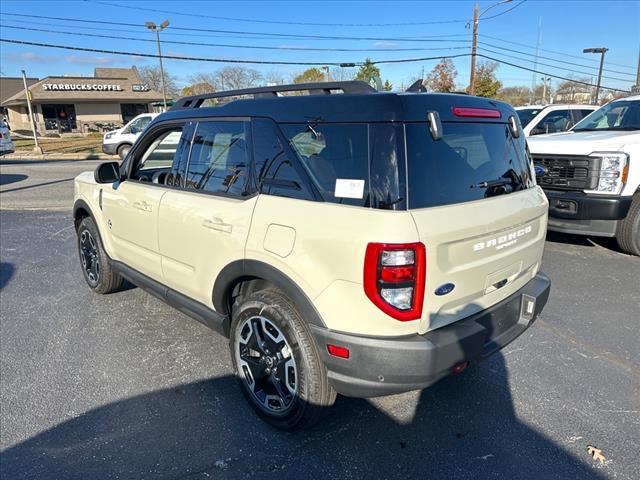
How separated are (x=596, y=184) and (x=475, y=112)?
3746 millimetres

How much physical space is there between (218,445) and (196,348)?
116cm

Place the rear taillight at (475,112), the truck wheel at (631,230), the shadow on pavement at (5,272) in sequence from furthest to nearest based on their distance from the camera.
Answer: the truck wheel at (631,230), the shadow on pavement at (5,272), the rear taillight at (475,112)

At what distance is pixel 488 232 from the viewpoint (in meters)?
2.29

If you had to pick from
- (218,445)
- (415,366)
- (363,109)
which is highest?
(363,109)

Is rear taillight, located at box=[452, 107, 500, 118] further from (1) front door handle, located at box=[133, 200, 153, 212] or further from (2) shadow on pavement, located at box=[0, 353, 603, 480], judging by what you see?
(1) front door handle, located at box=[133, 200, 153, 212]

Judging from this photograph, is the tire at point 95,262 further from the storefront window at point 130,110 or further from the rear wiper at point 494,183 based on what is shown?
the storefront window at point 130,110

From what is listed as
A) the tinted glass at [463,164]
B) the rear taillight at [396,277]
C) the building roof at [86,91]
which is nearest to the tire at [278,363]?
the rear taillight at [396,277]

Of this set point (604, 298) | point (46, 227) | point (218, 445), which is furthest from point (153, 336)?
point (46, 227)

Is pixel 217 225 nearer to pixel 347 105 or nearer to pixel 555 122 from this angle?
pixel 347 105

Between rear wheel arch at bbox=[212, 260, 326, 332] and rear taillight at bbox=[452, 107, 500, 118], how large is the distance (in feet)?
4.14

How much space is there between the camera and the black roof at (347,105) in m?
2.07

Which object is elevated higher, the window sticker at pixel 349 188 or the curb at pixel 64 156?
the window sticker at pixel 349 188

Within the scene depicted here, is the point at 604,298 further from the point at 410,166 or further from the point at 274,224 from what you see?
the point at 274,224

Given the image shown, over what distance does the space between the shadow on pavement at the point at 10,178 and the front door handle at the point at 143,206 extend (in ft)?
40.2
